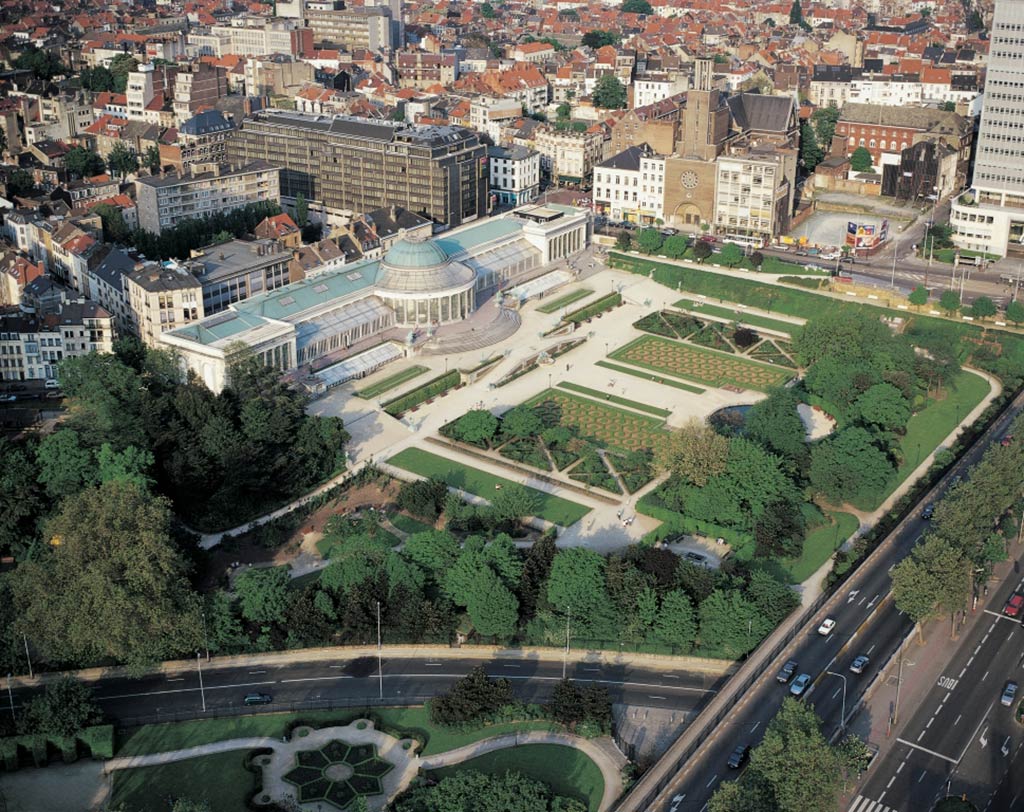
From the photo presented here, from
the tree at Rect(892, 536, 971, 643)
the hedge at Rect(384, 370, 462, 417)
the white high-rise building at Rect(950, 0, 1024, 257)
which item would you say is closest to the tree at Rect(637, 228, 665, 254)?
the white high-rise building at Rect(950, 0, 1024, 257)

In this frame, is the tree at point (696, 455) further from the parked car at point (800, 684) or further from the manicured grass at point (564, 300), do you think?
the manicured grass at point (564, 300)

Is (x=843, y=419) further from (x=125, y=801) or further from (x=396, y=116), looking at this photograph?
(x=396, y=116)

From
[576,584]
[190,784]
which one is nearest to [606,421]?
[576,584]

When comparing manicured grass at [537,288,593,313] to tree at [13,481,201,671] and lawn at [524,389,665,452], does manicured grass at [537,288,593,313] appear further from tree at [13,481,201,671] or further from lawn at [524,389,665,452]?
tree at [13,481,201,671]

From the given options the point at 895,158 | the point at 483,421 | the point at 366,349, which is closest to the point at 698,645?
the point at 483,421

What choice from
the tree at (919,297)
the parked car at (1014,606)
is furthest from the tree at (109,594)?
the tree at (919,297)
